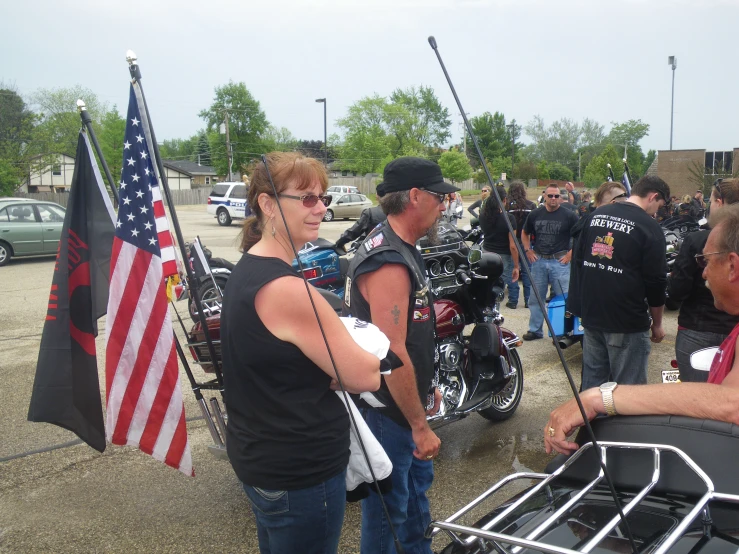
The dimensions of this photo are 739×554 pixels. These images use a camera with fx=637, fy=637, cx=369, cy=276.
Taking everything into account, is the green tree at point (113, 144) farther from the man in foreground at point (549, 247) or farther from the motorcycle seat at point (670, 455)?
the motorcycle seat at point (670, 455)

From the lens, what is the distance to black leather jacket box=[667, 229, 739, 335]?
4066 millimetres

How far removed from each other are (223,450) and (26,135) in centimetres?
4330

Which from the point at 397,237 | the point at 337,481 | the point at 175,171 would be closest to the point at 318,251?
the point at 397,237

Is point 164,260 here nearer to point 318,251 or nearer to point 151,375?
point 151,375

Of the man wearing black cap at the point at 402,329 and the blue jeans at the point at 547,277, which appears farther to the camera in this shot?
the blue jeans at the point at 547,277

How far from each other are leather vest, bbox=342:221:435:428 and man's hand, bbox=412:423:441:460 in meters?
0.07

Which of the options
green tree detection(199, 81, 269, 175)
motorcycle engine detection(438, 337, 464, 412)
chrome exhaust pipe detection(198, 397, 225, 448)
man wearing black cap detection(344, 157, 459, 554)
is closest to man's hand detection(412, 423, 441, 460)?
man wearing black cap detection(344, 157, 459, 554)

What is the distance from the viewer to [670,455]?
6.01ft

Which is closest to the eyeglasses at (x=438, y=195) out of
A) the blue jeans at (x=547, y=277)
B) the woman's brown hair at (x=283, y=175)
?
the woman's brown hair at (x=283, y=175)

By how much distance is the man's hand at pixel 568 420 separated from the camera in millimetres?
2074

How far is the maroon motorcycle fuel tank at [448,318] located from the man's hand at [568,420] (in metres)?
2.51

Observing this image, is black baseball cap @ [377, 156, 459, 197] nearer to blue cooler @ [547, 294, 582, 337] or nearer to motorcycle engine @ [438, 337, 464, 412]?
motorcycle engine @ [438, 337, 464, 412]

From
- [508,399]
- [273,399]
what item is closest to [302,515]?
[273,399]

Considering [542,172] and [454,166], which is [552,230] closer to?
[454,166]
